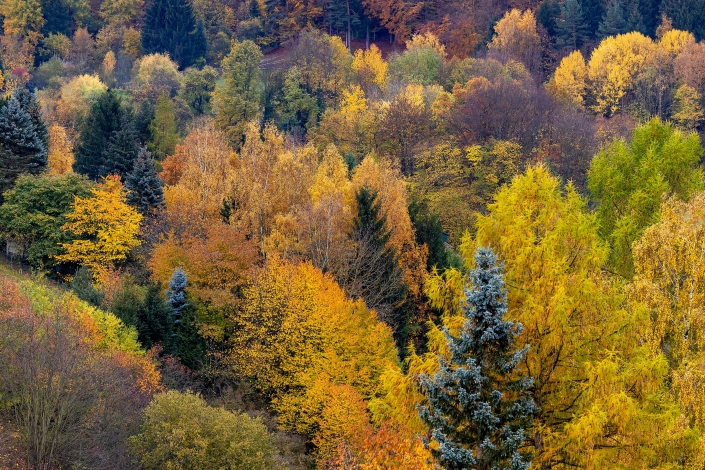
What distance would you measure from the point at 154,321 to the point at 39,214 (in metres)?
11.9

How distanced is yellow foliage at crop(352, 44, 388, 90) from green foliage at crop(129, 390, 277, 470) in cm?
5593

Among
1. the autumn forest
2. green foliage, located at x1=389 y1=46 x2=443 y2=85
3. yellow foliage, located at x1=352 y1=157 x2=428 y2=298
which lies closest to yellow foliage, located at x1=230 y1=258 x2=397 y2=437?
the autumn forest

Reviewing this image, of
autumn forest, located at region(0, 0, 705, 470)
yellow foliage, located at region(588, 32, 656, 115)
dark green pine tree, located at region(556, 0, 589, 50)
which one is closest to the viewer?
autumn forest, located at region(0, 0, 705, 470)

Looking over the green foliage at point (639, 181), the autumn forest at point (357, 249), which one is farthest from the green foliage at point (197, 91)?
the green foliage at point (639, 181)

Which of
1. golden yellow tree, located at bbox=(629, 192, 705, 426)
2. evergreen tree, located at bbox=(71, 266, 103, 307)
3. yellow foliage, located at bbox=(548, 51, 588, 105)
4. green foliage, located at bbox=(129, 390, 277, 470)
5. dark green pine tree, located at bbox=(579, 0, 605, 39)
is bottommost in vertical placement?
evergreen tree, located at bbox=(71, 266, 103, 307)

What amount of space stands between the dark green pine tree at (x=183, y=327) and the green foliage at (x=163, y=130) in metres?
24.7

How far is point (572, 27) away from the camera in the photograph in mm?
101688

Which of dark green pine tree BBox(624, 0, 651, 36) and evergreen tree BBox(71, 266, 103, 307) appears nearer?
evergreen tree BBox(71, 266, 103, 307)

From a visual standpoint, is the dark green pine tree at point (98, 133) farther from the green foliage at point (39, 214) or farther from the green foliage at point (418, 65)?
the green foliage at point (418, 65)

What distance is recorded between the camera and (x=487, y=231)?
16938 millimetres

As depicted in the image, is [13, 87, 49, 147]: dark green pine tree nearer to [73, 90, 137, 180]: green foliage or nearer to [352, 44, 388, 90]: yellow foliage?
[73, 90, 137, 180]: green foliage

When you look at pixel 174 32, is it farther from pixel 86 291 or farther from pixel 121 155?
pixel 86 291

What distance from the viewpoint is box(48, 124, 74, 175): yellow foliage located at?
5538 centimetres

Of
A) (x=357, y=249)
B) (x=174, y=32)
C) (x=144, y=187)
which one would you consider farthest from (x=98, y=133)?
(x=174, y=32)
